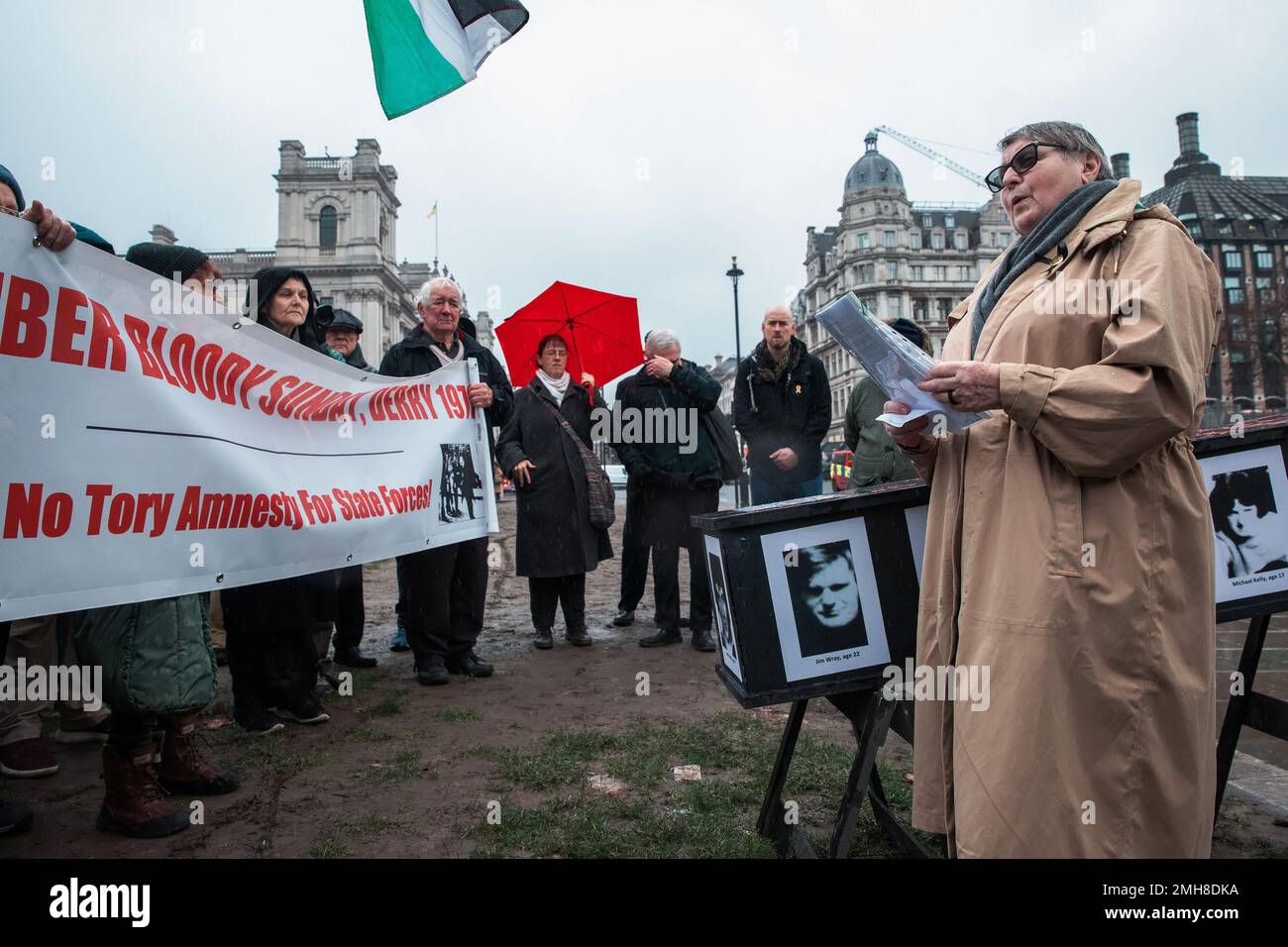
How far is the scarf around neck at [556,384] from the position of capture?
19.0ft

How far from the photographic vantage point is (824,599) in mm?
2256

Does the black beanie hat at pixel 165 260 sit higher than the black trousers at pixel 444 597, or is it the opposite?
the black beanie hat at pixel 165 260

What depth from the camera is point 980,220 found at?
299 ft

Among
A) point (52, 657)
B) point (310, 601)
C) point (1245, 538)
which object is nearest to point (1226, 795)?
point (1245, 538)

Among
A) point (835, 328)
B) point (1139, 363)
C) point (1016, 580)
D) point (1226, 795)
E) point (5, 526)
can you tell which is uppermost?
point (835, 328)

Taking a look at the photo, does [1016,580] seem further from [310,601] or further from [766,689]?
[310,601]

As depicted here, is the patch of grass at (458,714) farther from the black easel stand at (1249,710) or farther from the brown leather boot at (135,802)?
the black easel stand at (1249,710)

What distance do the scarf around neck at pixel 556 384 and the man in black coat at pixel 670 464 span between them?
46 cm

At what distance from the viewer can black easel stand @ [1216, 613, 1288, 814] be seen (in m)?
2.56

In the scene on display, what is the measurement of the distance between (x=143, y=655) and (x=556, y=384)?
3628 millimetres

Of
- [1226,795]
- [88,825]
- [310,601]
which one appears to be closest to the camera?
[88,825]

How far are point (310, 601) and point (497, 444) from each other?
6.49ft

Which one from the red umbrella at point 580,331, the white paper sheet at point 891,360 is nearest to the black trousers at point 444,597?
the red umbrella at point 580,331

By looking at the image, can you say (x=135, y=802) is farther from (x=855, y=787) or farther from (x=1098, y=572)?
(x=1098, y=572)
